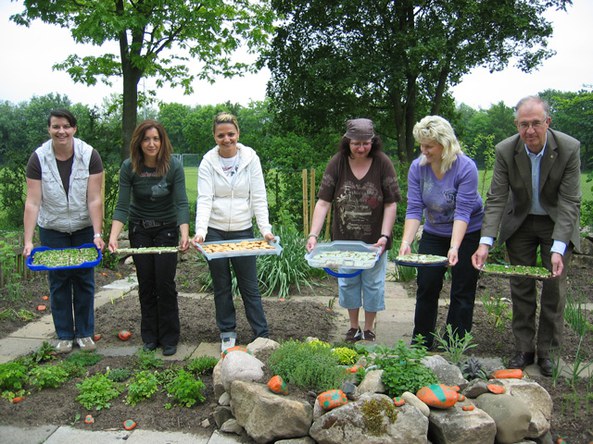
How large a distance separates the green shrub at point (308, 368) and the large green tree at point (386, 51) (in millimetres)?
10693

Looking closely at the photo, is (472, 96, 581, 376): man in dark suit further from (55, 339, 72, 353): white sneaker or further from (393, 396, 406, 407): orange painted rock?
A: (55, 339, 72, 353): white sneaker

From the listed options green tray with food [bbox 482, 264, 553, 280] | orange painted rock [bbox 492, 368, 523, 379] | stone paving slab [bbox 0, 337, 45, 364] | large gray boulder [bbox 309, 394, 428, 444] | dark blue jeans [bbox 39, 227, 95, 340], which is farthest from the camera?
stone paving slab [bbox 0, 337, 45, 364]

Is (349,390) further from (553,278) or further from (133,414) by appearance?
(553,278)

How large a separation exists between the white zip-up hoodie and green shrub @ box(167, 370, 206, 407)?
1.01m

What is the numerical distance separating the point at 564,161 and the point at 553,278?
2.59ft

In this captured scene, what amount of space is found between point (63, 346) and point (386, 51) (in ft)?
38.1

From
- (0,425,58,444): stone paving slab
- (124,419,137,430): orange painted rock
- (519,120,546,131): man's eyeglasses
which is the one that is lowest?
(0,425,58,444): stone paving slab

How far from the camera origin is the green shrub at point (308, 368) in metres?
2.85

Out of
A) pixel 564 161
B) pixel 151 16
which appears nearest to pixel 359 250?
pixel 564 161

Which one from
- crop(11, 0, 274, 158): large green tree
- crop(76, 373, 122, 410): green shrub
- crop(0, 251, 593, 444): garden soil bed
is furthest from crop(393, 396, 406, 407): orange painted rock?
crop(11, 0, 274, 158): large green tree

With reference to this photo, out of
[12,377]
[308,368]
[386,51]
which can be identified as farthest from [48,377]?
[386,51]

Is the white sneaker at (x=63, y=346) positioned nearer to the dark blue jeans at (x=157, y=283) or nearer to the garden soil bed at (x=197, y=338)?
the garden soil bed at (x=197, y=338)

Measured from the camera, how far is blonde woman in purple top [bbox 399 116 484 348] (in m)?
3.36

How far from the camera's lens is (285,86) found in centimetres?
1480
